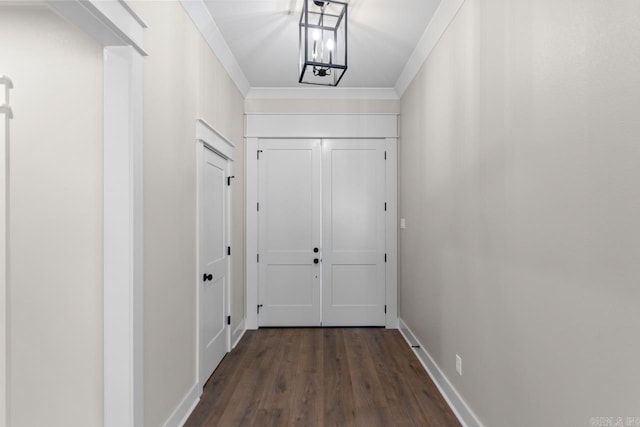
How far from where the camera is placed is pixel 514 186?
1.63 meters

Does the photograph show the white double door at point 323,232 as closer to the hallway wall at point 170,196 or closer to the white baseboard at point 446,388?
the white baseboard at point 446,388

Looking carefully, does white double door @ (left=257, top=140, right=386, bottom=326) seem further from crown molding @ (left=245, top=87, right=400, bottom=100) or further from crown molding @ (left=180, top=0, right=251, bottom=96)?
crown molding @ (left=180, top=0, right=251, bottom=96)

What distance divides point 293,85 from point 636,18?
335 cm

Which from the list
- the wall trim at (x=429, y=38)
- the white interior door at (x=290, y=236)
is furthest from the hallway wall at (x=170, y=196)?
the wall trim at (x=429, y=38)

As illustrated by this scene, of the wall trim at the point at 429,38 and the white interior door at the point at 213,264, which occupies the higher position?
the wall trim at the point at 429,38

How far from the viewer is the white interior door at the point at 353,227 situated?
13.4ft

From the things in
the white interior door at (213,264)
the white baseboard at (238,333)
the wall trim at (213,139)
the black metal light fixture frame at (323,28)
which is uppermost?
the black metal light fixture frame at (323,28)

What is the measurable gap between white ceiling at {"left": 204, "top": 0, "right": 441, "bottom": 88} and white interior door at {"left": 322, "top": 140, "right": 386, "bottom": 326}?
93 centimetres

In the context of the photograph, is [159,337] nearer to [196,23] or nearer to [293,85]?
[196,23]

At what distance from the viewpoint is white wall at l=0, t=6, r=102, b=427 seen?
5.32 feet

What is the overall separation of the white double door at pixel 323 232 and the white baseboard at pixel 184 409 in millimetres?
1706

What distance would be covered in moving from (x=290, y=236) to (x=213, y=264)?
1307 millimetres

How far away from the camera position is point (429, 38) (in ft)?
9.26

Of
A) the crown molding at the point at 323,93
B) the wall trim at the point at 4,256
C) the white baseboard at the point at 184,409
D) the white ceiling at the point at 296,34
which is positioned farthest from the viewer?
the crown molding at the point at 323,93
